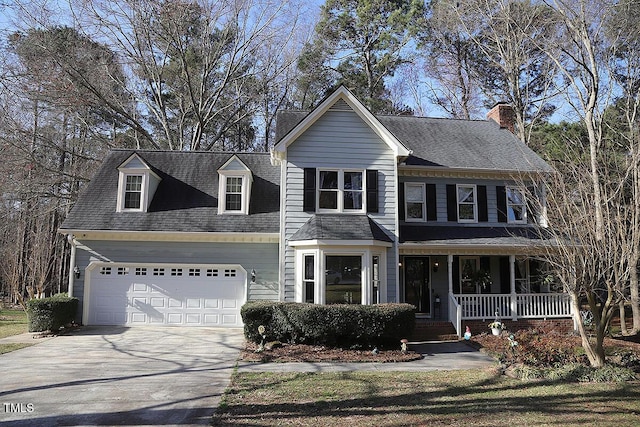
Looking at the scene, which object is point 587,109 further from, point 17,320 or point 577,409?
point 17,320

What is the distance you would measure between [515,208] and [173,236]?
1232 cm

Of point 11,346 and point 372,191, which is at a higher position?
point 372,191

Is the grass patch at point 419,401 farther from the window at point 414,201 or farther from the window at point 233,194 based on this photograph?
the window at point 233,194

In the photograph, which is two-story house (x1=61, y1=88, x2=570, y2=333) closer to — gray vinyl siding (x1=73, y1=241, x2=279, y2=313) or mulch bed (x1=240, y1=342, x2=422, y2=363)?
gray vinyl siding (x1=73, y1=241, x2=279, y2=313)

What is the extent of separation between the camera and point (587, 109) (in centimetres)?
1633

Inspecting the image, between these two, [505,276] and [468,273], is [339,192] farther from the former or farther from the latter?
[505,276]

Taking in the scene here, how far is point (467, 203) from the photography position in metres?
15.7

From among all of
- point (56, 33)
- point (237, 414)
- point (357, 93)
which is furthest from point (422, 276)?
point (56, 33)

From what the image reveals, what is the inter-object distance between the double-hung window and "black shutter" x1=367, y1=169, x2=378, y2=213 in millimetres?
3775

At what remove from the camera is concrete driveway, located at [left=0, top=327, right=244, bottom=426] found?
6.21 metres

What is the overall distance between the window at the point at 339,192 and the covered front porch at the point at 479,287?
8.12ft

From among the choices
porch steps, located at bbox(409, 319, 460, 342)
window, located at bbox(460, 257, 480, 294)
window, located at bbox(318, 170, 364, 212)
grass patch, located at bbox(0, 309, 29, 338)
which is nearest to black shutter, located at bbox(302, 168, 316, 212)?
window, located at bbox(318, 170, 364, 212)

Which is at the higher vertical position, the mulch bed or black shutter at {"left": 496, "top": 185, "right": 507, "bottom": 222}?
black shutter at {"left": 496, "top": 185, "right": 507, "bottom": 222}

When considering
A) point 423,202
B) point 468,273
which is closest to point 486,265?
point 468,273
